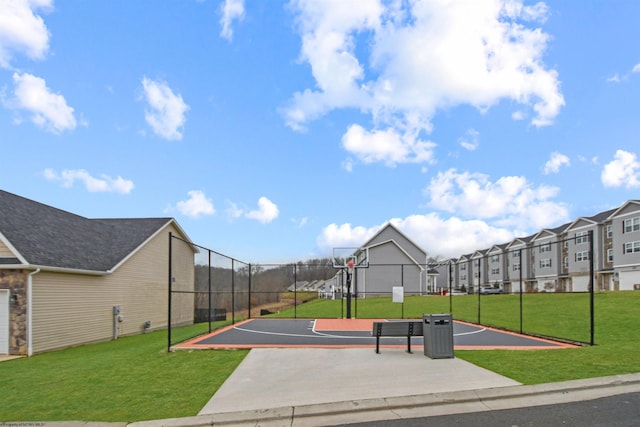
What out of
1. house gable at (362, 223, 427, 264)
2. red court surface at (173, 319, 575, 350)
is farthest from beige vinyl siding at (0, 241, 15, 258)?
house gable at (362, 223, 427, 264)

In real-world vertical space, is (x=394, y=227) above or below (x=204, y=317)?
above

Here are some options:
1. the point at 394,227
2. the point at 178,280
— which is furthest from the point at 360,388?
the point at 394,227

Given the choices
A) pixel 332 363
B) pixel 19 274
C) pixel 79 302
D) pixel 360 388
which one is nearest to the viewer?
pixel 360 388

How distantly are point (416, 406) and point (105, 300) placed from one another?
61.1 feet

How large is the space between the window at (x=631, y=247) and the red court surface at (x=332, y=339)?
38.0 m

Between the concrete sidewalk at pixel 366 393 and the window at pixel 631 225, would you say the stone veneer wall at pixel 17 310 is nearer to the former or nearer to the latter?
the concrete sidewalk at pixel 366 393

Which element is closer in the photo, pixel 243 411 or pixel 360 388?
pixel 243 411

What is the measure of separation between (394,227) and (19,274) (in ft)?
143

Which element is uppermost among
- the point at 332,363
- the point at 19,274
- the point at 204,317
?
the point at 19,274

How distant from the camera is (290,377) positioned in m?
8.53

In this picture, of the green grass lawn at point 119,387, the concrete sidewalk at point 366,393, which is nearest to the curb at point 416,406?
the concrete sidewalk at point 366,393

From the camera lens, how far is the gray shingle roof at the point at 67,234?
56.1 feet

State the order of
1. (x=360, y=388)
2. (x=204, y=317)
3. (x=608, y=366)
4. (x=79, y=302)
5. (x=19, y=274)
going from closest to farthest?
(x=360, y=388) → (x=608, y=366) → (x=19, y=274) → (x=79, y=302) → (x=204, y=317)

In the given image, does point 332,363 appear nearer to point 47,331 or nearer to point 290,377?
point 290,377
